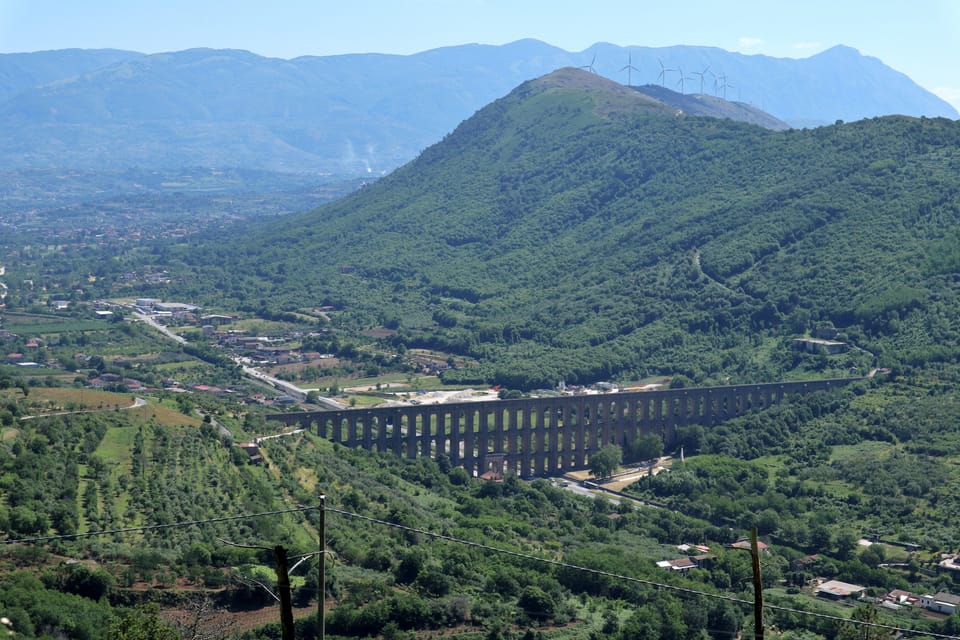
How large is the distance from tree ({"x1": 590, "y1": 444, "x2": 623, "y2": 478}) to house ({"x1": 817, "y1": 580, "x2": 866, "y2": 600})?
975 inches

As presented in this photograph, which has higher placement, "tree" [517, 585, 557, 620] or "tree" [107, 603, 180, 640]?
"tree" [107, 603, 180, 640]

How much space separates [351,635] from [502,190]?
4655 inches

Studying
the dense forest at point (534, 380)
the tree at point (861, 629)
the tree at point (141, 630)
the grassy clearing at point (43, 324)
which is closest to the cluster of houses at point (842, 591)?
the dense forest at point (534, 380)

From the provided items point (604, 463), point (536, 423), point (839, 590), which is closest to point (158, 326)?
point (536, 423)

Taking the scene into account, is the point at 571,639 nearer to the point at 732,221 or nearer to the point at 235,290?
the point at 732,221

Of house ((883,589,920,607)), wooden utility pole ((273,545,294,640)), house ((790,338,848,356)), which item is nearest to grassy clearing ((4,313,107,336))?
house ((790,338,848,356))

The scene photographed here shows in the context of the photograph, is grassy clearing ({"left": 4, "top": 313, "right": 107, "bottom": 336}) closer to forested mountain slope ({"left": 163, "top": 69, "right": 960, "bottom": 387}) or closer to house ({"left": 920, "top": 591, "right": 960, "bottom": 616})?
forested mountain slope ({"left": 163, "top": 69, "right": 960, "bottom": 387})

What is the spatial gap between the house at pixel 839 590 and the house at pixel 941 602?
248 cm

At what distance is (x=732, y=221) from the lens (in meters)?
123

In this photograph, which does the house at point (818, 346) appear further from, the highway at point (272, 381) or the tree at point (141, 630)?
the tree at point (141, 630)

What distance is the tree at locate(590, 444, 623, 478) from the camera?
3164 inches

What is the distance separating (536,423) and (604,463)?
6490 millimetres

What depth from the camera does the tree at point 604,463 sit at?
80375 millimetres

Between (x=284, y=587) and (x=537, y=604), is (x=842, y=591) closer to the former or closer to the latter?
(x=537, y=604)
